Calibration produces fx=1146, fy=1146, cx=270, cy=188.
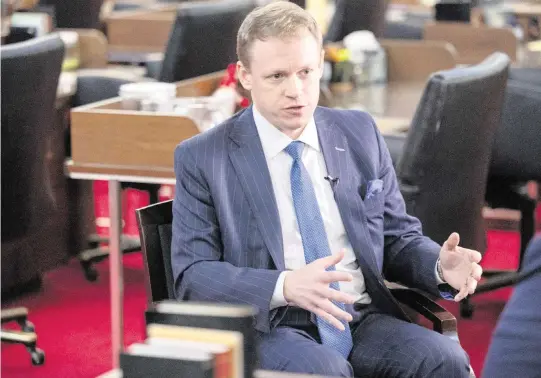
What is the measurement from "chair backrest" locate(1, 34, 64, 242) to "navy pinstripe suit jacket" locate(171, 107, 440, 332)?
1132 mm

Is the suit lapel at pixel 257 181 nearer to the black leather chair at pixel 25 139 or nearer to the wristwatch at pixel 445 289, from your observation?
the wristwatch at pixel 445 289

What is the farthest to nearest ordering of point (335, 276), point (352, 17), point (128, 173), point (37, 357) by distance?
1. point (352, 17)
2. point (37, 357)
3. point (128, 173)
4. point (335, 276)

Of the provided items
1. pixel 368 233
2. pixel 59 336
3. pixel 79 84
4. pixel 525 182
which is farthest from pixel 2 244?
pixel 525 182

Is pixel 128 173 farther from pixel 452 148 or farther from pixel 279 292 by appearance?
pixel 279 292

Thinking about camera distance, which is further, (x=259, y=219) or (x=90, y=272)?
(x=90, y=272)

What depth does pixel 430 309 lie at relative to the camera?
263 cm

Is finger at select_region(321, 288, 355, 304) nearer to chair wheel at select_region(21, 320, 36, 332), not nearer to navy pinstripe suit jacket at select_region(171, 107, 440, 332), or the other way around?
navy pinstripe suit jacket at select_region(171, 107, 440, 332)

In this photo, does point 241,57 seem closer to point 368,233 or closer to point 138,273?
point 368,233

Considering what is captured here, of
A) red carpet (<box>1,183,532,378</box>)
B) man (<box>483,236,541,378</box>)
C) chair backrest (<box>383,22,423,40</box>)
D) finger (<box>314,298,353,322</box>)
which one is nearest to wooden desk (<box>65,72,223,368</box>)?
red carpet (<box>1,183,532,378</box>)

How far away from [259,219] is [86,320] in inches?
86.5

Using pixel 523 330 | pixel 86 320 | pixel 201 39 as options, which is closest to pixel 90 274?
pixel 86 320

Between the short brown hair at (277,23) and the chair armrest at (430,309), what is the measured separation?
640mm

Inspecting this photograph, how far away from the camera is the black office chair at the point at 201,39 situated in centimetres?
486

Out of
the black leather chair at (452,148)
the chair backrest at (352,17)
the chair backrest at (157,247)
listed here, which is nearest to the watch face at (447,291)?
the chair backrest at (157,247)
